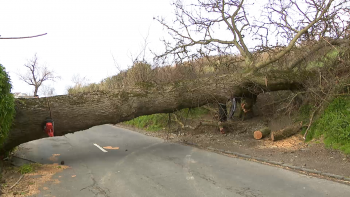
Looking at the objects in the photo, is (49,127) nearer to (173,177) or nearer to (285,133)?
(173,177)

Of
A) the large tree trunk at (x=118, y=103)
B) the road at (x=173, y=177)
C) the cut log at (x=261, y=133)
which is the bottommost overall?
the road at (x=173, y=177)

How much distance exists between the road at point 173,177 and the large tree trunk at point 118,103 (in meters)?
1.21

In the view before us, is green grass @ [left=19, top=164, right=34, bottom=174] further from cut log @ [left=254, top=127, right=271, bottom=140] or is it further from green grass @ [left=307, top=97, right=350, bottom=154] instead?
green grass @ [left=307, top=97, right=350, bottom=154]

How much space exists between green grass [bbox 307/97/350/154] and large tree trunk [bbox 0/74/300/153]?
221cm

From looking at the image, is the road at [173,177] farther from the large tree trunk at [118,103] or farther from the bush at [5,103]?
the bush at [5,103]

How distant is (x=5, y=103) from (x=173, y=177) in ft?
13.9

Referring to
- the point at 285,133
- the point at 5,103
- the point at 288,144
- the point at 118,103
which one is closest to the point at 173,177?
the point at 118,103

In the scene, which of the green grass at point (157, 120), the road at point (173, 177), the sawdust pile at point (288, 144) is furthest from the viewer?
the green grass at point (157, 120)

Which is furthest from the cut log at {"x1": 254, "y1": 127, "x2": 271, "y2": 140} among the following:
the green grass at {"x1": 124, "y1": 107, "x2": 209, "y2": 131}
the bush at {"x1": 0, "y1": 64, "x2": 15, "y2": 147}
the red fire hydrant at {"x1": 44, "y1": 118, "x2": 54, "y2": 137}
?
the bush at {"x1": 0, "y1": 64, "x2": 15, "y2": 147}

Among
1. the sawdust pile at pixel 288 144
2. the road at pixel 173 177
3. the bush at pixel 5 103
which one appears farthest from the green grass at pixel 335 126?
the bush at pixel 5 103

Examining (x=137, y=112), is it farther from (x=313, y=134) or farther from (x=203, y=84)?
(x=313, y=134)

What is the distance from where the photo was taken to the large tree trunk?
303 inches

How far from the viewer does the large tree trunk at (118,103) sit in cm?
770

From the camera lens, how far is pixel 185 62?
1332 centimetres
